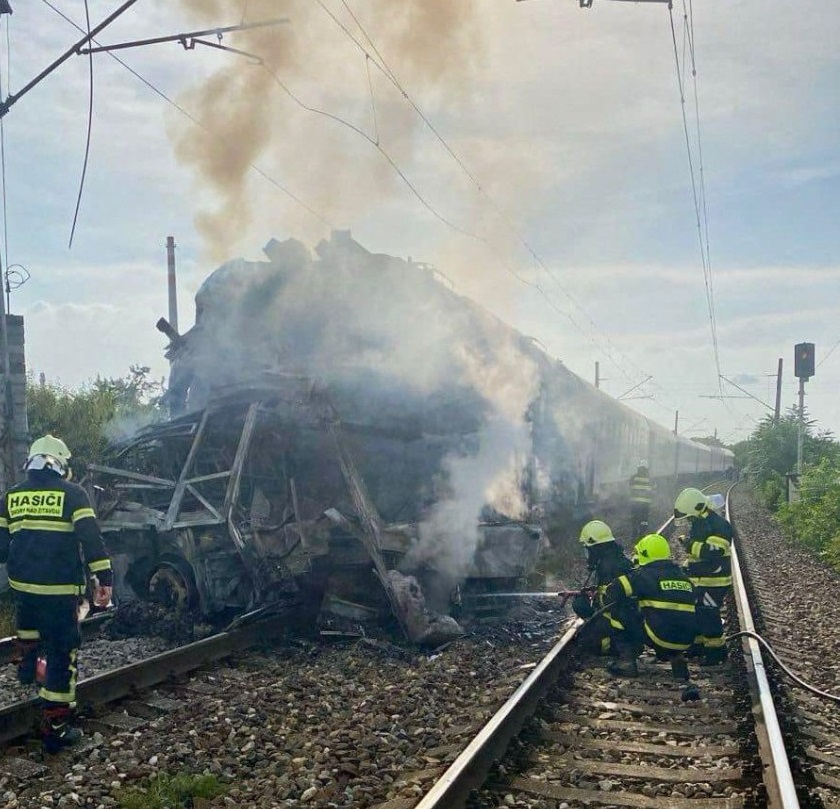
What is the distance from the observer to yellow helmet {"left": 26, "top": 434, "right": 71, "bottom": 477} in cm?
565

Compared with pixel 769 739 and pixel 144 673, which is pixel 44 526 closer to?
pixel 144 673

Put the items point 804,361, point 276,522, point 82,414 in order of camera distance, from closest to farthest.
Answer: point 276,522 → point 82,414 → point 804,361

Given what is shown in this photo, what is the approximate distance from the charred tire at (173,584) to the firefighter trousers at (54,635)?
2.76 metres

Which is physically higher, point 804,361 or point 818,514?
point 804,361

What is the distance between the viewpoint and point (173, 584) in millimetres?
8531

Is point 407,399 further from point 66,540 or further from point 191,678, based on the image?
point 66,540

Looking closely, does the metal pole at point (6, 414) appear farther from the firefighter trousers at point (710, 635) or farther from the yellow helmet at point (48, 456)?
the firefighter trousers at point (710, 635)

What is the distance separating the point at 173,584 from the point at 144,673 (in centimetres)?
224

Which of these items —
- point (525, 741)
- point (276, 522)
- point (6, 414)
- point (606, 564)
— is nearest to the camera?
point (525, 741)

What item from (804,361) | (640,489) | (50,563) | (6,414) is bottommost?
(50,563)

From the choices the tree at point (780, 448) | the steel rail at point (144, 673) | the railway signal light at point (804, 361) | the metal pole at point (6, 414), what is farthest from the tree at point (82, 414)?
the tree at point (780, 448)

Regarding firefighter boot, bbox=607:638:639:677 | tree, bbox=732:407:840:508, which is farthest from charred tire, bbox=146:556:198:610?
tree, bbox=732:407:840:508

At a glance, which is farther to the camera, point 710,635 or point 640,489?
point 640,489

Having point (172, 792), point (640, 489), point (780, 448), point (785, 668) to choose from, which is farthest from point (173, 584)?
point (780, 448)
